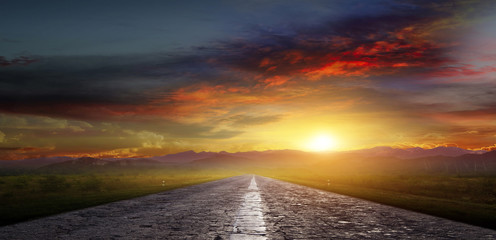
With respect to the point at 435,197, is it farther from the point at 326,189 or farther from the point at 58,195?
the point at 58,195

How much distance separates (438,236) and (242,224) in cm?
567

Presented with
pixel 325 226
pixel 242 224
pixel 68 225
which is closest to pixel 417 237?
pixel 325 226

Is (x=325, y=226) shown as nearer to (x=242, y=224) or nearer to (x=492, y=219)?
(x=242, y=224)

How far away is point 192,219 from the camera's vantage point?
1170cm

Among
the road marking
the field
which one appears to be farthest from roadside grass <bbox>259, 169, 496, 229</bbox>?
the road marking

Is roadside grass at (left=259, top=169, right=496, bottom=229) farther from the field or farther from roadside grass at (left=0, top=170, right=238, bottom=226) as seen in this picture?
roadside grass at (left=0, top=170, right=238, bottom=226)

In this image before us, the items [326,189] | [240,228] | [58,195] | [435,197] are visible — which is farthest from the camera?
[326,189]

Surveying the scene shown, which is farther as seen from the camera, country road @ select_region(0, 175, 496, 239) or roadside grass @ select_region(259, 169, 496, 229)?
roadside grass @ select_region(259, 169, 496, 229)

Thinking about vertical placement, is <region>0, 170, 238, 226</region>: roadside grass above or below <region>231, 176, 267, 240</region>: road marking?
below

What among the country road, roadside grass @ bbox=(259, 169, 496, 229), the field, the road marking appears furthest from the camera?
the field

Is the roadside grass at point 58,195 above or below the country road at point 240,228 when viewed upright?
below

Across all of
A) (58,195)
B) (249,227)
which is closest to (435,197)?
(249,227)

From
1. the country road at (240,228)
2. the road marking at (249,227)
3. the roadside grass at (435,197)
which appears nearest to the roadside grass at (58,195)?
the country road at (240,228)

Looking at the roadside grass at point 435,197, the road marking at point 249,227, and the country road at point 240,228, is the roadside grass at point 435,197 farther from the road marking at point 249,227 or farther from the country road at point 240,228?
the road marking at point 249,227
